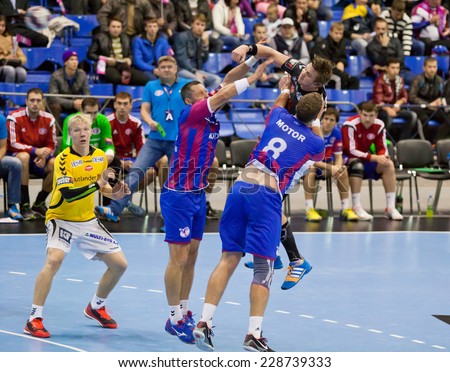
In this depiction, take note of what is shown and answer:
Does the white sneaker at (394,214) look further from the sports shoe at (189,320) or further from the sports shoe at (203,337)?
Answer: the sports shoe at (203,337)

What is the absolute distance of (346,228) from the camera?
503 inches

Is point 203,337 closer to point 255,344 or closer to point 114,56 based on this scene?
point 255,344

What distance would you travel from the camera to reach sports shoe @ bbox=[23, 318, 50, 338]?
7.12m

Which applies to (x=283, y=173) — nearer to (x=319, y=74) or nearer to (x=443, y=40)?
(x=319, y=74)

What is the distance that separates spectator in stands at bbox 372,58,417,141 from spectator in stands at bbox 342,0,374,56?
1695mm

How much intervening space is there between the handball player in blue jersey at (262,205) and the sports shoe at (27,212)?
249 inches

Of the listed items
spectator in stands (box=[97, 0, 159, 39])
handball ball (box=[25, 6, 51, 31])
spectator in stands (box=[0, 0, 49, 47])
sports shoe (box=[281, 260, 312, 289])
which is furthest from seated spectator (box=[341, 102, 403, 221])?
handball ball (box=[25, 6, 51, 31])

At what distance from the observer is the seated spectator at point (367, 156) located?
1344cm

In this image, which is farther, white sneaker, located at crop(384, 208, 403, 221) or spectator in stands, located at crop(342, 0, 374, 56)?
spectator in stands, located at crop(342, 0, 374, 56)

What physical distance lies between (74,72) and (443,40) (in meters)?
7.80

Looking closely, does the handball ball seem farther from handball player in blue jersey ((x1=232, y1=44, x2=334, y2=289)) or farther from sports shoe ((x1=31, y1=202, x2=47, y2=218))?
handball player in blue jersey ((x1=232, y1=44, x2=334, y2=289))

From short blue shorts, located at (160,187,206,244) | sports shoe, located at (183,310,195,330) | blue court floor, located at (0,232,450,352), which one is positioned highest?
short blue shorts, located at (160,187,206,244)

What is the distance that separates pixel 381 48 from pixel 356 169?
4.73m

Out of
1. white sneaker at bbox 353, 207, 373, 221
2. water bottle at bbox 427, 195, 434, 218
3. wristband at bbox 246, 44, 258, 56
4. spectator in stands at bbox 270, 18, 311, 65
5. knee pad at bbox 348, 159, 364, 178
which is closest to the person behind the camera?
wristband at bbox 246, 44, 258, 56
